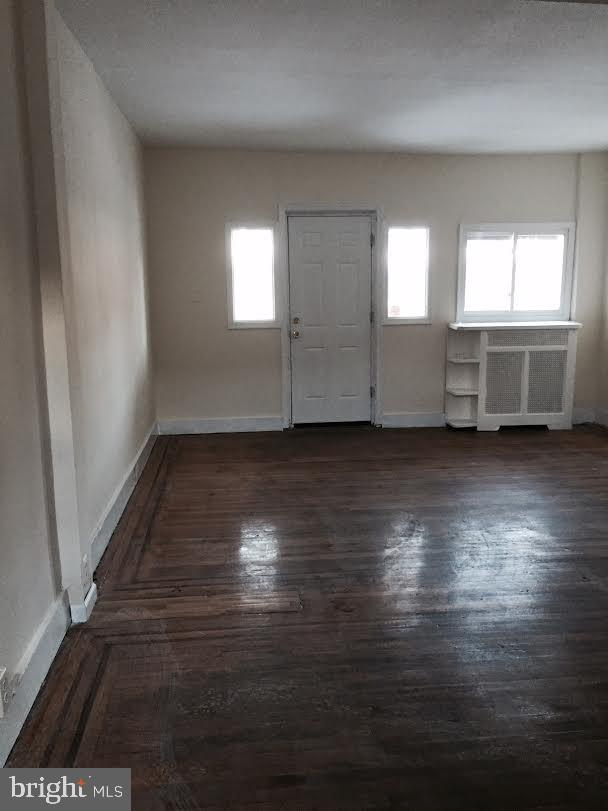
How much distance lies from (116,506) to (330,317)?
3.29 m

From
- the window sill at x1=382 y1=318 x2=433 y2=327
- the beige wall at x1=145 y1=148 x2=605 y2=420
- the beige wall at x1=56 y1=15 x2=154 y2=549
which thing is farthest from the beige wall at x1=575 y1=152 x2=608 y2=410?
the beige wall at x1=56 y1=15 x2=154 y2=549

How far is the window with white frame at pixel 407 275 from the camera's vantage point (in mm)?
6527

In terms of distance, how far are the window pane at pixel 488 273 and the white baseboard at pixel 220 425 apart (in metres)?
2.40

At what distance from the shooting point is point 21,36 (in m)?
2.44

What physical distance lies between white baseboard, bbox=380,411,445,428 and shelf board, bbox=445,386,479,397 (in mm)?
321

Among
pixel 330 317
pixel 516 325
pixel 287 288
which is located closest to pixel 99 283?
pixel 287 288

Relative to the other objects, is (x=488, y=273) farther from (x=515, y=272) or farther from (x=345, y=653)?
(x=345, y=653)

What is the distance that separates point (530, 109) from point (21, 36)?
3.75 metres

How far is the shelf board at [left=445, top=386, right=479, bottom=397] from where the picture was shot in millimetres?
6500

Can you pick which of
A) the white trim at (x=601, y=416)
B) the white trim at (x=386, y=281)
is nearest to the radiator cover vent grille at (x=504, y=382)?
the white trim at (x=386, y=281)

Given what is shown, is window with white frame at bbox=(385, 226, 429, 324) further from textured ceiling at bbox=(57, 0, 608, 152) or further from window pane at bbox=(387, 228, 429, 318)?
textured ceiling at bbox=(57, 0, 608, 152)

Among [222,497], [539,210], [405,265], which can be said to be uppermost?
[539,210]

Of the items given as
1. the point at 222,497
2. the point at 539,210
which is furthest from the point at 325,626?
the point at 539,210

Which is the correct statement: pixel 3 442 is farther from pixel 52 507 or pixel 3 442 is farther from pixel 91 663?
pixel 91 663
